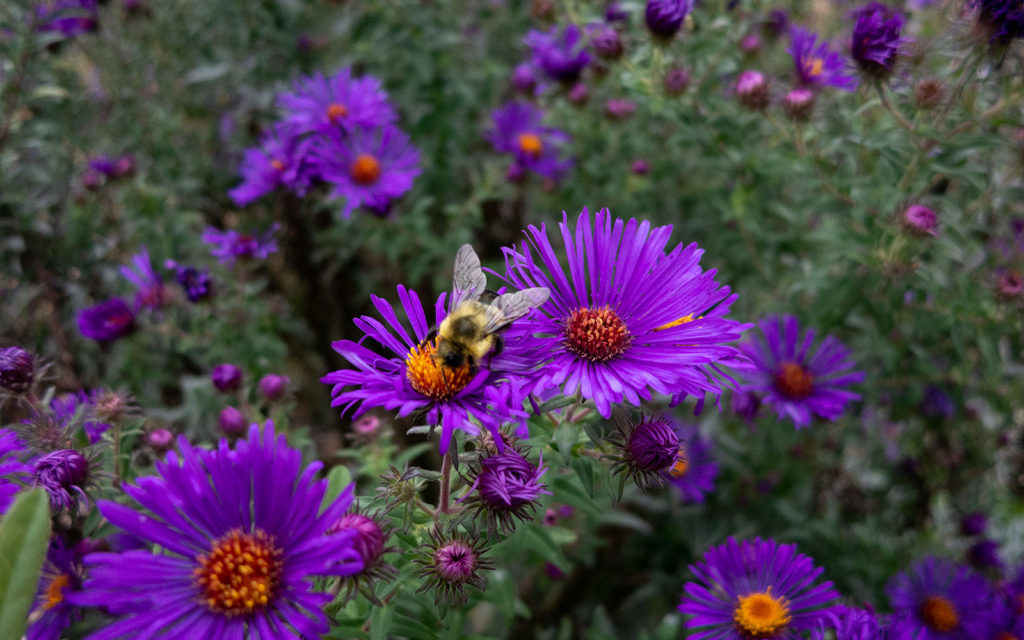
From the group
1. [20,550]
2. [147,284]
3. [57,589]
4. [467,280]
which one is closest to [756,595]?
[467,280]

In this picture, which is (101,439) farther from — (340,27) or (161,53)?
(161,53)

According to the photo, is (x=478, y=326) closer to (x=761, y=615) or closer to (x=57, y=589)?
(x=761, y=615)

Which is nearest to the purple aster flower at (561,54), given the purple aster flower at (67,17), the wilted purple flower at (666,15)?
the wilted purple flower at (666,15)

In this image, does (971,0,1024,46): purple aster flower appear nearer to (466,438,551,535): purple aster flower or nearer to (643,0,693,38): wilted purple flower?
(643,0,693,38): wilted purple flower

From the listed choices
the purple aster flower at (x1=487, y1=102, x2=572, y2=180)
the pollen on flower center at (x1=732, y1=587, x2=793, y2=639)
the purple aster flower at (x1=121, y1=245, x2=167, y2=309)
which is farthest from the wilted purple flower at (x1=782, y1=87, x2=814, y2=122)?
the purple aster flower at (x1=121, y1=245, x2=167, y2=309)

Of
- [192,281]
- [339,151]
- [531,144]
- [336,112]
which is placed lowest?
[192,281]

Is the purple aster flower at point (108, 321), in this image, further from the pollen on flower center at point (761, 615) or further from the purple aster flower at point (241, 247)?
the pollen on flower center at point (761, 615)

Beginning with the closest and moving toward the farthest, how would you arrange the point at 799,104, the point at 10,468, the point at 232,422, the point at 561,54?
the point at 10,468 → the point at 232,422 → the point at 799,104 → the point at 561,54

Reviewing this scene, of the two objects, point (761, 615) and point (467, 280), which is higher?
point (467, 280)
